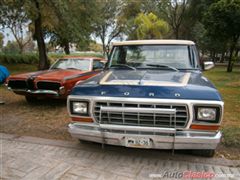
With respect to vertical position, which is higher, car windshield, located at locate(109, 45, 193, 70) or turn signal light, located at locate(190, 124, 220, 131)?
car windshield, located at locate(109, 45, 193, 70)

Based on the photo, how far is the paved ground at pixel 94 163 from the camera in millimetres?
→ 3559

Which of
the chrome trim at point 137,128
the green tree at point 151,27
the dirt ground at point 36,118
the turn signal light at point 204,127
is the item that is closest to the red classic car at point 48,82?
the dirt ground at point 36,118

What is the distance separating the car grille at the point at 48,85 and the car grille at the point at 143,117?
3.19 m

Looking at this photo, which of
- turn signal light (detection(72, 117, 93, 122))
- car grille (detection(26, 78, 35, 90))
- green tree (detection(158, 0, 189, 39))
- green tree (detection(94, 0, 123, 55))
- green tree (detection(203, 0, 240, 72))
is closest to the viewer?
turn signal light (detection(72, 117, 93, 122))

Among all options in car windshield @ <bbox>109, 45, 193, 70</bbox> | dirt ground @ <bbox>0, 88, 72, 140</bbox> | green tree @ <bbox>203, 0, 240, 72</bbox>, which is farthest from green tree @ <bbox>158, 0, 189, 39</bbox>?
car windshield @ <bbox>109, 45, 193, 70</bbox>

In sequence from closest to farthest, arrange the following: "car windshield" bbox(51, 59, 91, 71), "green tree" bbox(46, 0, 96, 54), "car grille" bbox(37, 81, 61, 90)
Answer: "car grille" bbox(37, 81, 61, 90)
"car windshield" bbox(51, 59, 91, 71)
"green tree" bbox(46, 0, 96, 54)

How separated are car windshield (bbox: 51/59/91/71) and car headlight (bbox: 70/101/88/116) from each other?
427 centimetres

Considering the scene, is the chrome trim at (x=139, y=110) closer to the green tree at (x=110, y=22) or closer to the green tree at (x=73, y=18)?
the green tree at (x=73, y=18)

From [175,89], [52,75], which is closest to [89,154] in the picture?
[175,89]

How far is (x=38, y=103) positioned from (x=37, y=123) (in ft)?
6.75

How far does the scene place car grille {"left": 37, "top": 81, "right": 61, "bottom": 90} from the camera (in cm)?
654

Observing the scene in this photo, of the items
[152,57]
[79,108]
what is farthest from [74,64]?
[79,108]

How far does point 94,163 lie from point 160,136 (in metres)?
1.18

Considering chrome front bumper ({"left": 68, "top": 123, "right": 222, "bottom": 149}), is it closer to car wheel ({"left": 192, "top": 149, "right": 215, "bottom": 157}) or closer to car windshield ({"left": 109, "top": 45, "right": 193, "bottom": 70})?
car wheel ({"left": 192, "top": 149, "right": 215, "bottom": 157})
